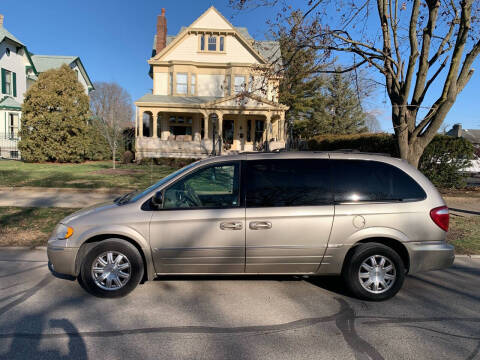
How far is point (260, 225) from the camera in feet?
12.2

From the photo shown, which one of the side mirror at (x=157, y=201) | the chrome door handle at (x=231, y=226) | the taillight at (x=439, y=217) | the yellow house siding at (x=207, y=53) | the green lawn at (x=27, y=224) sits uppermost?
the yellow house siding at (x=207, y=53)

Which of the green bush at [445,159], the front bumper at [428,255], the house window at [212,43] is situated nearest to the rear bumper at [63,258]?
the front bumper at [428,255]

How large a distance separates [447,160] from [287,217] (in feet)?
35.3

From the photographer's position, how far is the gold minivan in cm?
373

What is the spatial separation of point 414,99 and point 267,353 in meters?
6.90

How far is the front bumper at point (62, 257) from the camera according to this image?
3.75 meters

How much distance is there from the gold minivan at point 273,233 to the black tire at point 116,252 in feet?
0.04

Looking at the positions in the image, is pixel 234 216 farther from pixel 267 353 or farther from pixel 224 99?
pixel 224 99

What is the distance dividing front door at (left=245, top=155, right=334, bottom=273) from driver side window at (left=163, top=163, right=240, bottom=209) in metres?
0.21

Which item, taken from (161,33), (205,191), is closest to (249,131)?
(161,33)

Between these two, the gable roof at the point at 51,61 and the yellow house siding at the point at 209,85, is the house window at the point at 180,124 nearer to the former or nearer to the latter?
the yellow house siding at the point at 209,85

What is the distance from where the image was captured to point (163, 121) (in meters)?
25.9

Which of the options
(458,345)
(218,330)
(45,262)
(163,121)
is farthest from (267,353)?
(163,121)

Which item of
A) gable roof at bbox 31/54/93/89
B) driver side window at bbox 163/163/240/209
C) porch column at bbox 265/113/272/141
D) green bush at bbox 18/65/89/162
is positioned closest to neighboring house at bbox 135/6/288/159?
porch column at bbox 265/113/272/141
